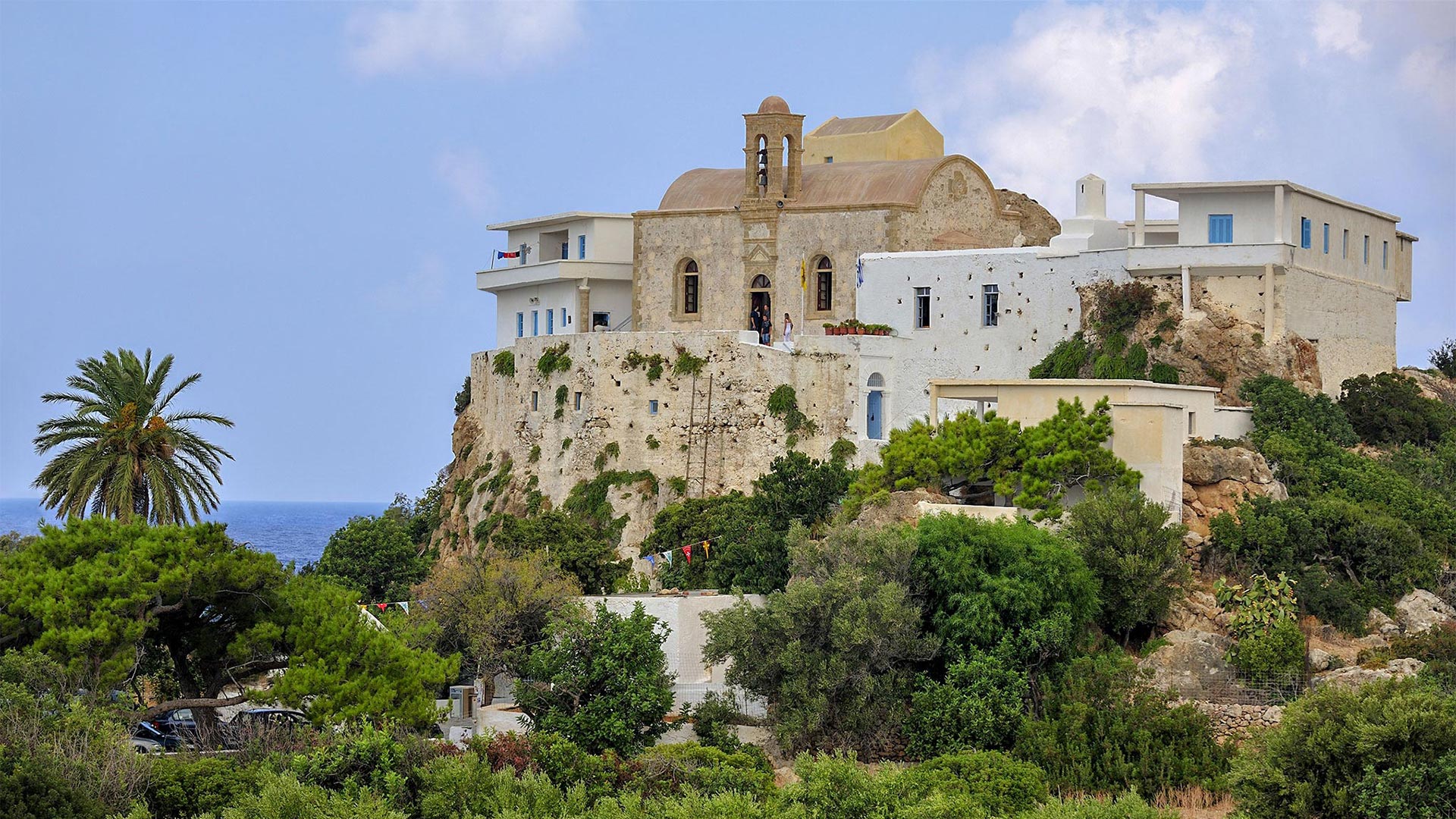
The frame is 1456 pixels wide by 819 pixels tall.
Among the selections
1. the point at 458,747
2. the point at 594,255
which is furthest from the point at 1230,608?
the point at 594,255

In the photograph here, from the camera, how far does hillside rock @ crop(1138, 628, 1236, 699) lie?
3997cm

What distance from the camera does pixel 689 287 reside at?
188ft

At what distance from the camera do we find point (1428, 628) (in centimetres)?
4147

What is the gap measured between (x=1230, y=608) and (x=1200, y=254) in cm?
1023

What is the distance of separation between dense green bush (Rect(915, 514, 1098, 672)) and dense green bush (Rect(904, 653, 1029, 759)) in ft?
1.85

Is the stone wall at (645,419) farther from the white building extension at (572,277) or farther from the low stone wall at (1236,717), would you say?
the low stone wall at (1236,717)

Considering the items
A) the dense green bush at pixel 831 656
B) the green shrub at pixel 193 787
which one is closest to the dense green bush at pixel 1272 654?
the dense green bush at pixel 831 656

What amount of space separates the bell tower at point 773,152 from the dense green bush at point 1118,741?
19.9 meters

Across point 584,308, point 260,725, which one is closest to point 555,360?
point 584,308

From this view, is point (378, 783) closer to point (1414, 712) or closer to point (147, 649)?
point (147, 649)

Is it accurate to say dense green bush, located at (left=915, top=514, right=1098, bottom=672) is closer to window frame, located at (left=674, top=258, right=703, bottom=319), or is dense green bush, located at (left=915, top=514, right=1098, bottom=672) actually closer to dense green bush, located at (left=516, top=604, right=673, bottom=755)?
dense green bush, located at (left=516, top=604, right=673, bottom=755)

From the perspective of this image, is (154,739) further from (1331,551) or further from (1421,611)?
(1421,611)

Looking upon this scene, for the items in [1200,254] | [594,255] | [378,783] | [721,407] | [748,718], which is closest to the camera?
[378,783]

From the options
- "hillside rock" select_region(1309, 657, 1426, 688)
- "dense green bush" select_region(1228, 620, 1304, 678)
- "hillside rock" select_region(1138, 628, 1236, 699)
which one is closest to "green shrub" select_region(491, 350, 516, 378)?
"hillside rock" select_region(1138, 628, 1236, 699)
